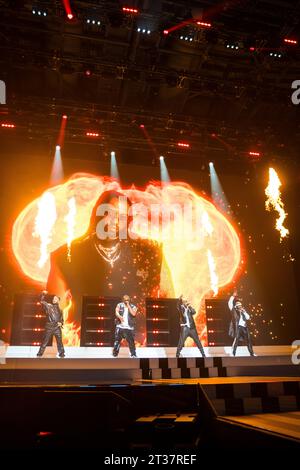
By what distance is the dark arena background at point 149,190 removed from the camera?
850 cm

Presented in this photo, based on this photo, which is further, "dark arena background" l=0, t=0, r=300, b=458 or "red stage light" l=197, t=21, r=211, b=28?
"dark arena background" l=0, t=0, r=300, b=458

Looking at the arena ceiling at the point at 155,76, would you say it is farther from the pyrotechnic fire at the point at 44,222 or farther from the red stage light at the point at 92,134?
the pyrotechnic fire at the point at 44,222

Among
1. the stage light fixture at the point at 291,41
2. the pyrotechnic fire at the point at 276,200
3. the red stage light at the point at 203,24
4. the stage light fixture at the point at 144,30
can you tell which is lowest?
the pyrotechnic fire at the point at 276,200

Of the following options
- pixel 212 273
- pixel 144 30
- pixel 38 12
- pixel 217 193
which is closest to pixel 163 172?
pixel 217 193

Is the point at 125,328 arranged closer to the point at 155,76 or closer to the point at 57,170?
the point at 57,170

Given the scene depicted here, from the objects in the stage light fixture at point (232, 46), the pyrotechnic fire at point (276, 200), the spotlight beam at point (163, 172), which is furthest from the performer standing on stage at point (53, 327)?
the pyrotechnic fire at point (276, 200)

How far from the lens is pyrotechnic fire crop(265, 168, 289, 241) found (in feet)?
44.5

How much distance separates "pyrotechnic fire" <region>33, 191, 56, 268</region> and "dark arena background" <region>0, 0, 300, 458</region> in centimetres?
5

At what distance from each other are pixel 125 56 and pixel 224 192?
6.29 meters

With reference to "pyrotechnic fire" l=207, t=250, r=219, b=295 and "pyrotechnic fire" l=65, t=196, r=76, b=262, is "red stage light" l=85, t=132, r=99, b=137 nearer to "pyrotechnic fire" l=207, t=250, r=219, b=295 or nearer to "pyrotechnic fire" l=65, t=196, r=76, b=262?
"pyrotechnic fire" l=65, t=196, r=76, b=262

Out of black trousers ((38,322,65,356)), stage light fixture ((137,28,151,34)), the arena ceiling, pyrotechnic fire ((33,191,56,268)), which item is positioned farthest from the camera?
pyrotechnic fire ((33,191,56,268))

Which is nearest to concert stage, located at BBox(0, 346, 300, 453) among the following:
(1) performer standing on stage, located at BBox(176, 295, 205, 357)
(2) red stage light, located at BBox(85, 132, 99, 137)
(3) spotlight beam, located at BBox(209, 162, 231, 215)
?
(1) performer standing on stage, located at BBox(176, 295, 205, 357)

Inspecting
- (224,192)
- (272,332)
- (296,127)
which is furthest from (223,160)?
(272,332)

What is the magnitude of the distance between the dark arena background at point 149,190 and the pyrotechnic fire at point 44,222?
47mm
